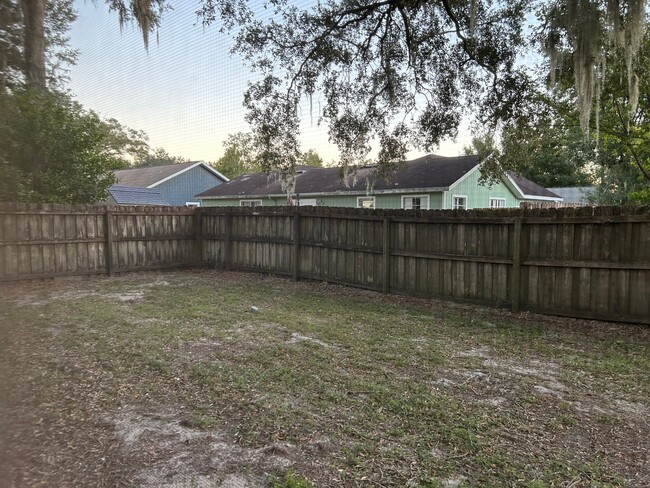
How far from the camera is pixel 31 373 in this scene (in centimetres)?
358

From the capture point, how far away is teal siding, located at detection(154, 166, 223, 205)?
25141 mm

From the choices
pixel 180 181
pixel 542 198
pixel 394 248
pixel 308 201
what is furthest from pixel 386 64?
pixel 180 181

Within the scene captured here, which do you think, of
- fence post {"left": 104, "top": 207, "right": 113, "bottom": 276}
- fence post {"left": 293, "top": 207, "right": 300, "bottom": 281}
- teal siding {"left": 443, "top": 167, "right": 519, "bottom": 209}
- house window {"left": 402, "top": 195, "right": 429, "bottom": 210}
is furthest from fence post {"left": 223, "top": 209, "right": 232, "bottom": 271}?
teal siding {"left": 443, "top": 167, "right": 519, "bottom": 209}

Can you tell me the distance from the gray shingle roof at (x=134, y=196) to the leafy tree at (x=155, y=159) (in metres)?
26.0

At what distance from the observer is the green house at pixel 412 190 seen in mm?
15439

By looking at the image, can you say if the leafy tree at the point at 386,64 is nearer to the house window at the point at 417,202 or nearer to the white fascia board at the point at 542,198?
the house window at the point at 417,202

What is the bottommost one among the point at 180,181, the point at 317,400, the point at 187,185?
the point at 317,400

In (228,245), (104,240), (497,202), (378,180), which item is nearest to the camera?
(104,240)

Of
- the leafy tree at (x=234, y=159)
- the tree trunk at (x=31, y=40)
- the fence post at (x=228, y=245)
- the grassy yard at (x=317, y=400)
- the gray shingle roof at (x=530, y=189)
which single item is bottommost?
the grassy yard at (x=317, y=400)

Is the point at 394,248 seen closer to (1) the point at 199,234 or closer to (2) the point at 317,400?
(2) the point at 317,400

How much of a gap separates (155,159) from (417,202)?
4112 centimetres

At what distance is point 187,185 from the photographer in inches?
1024

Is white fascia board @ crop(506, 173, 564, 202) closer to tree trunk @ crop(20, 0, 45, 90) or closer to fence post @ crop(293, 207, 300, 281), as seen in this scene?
fence post @ crop(293, 207, 300, 281)

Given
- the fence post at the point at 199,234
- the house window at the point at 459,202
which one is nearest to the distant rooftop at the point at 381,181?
the house window at the point at 459,202
